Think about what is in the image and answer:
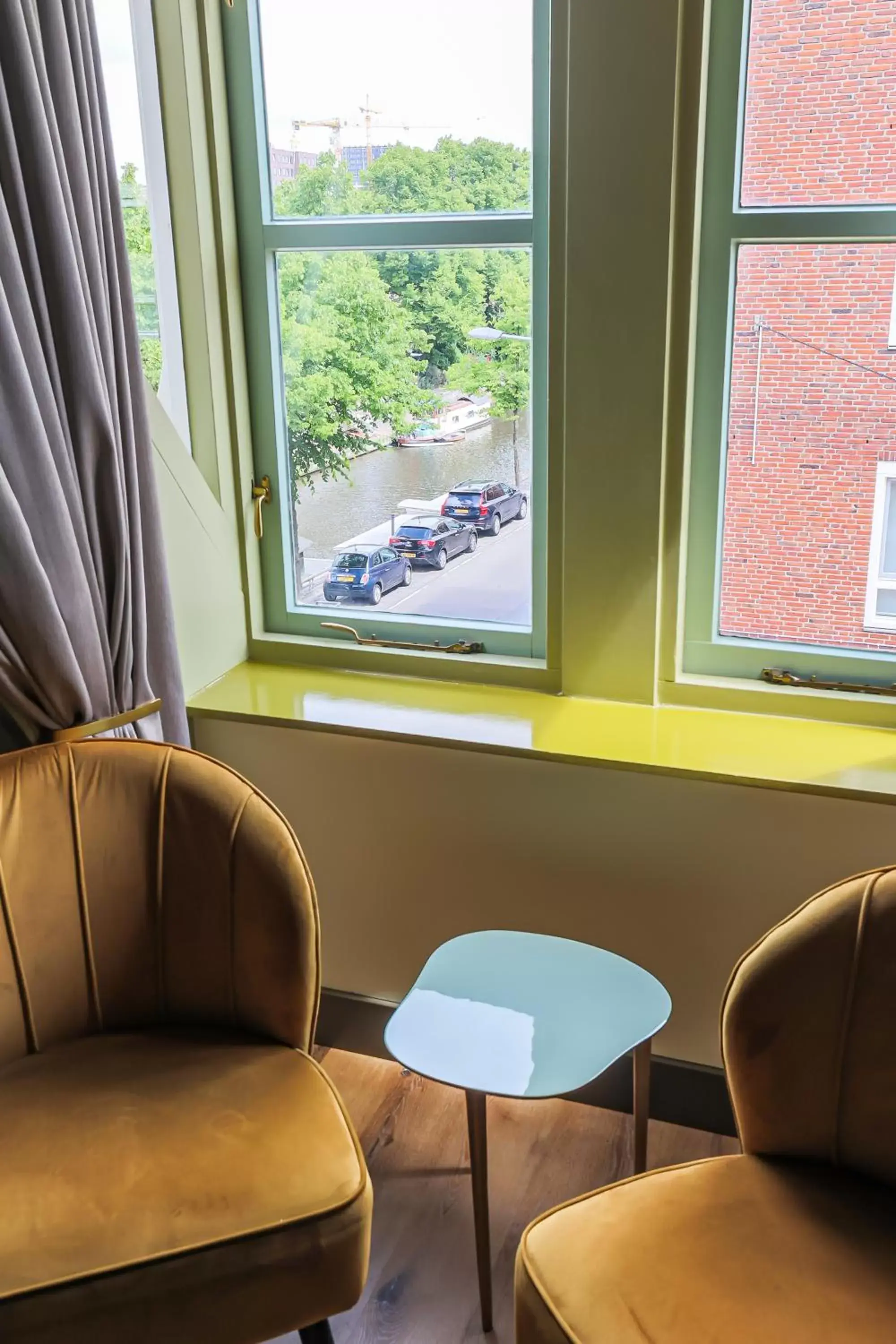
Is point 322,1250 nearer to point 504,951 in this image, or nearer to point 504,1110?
point 504,951

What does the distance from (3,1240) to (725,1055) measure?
2.82 feet

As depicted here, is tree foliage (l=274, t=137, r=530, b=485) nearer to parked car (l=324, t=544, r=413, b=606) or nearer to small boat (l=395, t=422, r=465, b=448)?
small boat (l=395, t=422, r=465, b=448)

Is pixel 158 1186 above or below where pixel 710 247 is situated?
below

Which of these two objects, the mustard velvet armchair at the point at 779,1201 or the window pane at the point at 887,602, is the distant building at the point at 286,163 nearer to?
the window pane at the point at 887,602

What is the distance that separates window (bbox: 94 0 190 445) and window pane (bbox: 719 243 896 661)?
105 cm

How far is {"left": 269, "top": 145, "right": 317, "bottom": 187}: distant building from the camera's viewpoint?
2137 millimetres

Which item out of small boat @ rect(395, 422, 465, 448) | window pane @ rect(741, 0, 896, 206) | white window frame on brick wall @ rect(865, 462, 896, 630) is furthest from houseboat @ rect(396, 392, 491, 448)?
white window frame on brick wall @ rect(865, 462, 896, 630)

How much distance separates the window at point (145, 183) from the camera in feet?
6.62

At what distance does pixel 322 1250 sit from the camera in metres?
1.33

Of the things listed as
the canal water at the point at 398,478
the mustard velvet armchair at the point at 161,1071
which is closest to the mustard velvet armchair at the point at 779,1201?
the mustard velvet armchair at the point at 161,1071

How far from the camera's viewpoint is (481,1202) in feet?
5.38

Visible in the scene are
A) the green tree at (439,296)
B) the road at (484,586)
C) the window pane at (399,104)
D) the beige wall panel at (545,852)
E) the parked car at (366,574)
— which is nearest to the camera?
the beige wall panel at (545,852)

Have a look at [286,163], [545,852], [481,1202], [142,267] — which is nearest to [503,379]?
[286,163]

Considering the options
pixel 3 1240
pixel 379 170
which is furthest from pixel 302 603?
pixel 3 1240
